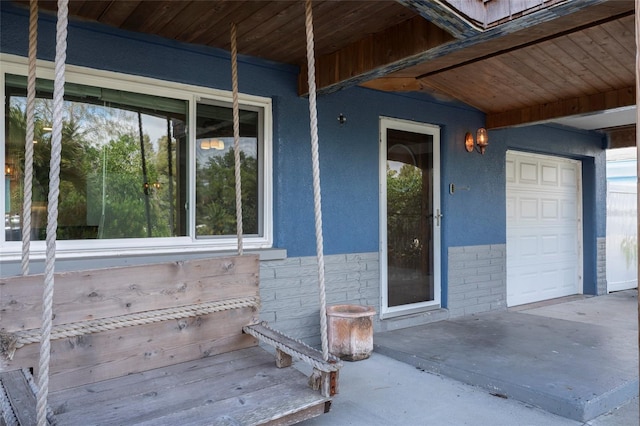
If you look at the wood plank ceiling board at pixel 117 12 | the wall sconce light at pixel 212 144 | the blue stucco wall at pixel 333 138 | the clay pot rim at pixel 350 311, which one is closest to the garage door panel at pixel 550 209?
the blue stucco wall at pixel 333 138

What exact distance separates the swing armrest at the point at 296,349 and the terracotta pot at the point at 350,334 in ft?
3.09

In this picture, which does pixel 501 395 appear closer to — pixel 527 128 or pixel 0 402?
pixel 0 402

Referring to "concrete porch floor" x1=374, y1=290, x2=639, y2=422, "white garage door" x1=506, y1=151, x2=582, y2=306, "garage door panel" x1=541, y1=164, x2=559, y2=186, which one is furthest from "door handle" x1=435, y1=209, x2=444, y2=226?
"garage door panel" x1=541, y1=164, x2=559, y2=186

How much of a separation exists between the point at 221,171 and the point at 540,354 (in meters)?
2.79

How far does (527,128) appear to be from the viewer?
5.61 metres

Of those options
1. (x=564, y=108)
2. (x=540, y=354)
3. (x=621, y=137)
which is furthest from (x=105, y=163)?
(x=621, y=137)

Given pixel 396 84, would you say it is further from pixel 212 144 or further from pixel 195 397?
pixel 195 397

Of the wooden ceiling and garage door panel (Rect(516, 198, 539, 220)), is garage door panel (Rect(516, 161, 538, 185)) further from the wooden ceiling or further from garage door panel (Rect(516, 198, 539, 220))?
the wooden ceiling

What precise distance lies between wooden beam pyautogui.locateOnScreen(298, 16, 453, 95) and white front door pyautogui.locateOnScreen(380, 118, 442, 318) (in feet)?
3.34

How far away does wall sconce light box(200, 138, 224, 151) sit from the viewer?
10.9ft

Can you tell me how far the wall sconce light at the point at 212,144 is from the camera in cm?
333

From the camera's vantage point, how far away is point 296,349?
7.45ft

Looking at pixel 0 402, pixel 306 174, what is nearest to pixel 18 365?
pixel 0 402

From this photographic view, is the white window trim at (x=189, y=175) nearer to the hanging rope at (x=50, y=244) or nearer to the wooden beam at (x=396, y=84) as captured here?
the wooden beam at (x=396, y=84)
